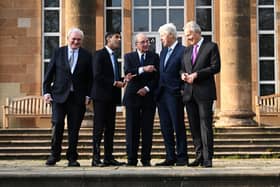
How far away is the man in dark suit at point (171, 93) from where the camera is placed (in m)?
9.19

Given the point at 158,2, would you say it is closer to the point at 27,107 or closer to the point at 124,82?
the point at 27,107

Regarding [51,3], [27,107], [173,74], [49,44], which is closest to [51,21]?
[51,3]

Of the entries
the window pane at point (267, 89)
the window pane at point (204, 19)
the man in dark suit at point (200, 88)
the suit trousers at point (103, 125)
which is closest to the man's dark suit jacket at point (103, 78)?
the suit trousers at point (103, 125)

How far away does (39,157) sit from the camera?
44.4ft

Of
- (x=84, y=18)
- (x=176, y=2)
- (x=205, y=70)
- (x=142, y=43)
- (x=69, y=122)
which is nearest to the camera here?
(x=205, y=70)

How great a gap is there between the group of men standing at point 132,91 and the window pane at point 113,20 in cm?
997

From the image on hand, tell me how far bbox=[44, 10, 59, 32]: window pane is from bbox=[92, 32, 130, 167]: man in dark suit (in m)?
10.3

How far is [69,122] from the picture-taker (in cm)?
918

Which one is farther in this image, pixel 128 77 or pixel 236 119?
pixel 236 119

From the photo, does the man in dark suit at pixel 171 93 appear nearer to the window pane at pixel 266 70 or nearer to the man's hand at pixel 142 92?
the man's hand at pixel 142 92

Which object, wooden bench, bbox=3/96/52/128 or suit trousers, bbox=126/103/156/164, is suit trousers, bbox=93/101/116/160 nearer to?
suit trousers, bbox=126/103/156/164

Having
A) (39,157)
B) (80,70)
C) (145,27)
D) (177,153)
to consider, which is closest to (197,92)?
(177,153)

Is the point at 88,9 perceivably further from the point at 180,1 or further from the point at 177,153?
the point at 177,153

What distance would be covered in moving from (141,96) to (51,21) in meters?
10.7
